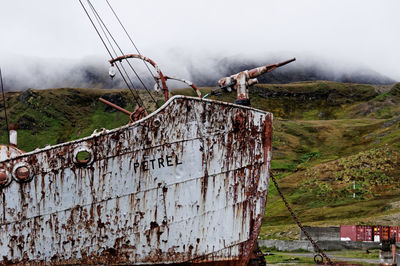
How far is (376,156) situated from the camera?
63.3 meters

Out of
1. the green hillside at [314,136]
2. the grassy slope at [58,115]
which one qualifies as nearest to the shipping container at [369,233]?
the green hillside at [314,136]

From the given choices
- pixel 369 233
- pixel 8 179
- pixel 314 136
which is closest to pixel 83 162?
pixel 8 179

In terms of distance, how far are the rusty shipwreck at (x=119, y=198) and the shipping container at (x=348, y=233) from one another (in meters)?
17.7

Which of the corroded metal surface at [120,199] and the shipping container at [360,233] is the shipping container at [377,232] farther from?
the corroded metal surface at [120,199]

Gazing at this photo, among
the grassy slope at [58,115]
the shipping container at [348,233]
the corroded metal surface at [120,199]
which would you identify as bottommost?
the shipping container at [348,233]

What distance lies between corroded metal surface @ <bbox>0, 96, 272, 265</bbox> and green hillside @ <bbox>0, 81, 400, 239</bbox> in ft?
83.2

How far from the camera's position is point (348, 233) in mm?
25641

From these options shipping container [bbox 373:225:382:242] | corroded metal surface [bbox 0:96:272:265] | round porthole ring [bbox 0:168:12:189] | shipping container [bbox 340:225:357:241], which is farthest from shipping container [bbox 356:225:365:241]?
round porthole ring [bbox 0:168:12:189]

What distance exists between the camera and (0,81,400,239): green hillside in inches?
1909

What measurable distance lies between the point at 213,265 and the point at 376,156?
59.4 m

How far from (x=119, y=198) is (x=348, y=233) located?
783 inches

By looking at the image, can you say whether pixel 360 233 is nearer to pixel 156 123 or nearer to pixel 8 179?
pixel 156 123

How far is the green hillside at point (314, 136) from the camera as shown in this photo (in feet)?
159

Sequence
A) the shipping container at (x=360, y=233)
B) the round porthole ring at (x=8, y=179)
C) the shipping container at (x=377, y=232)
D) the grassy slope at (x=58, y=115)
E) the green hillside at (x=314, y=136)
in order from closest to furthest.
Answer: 1. the round porthole ring at (x=8, y=179)
2. the shipping container at (x=377, y=232)
3. the shipping container at (x=360, y=233)
4. the green hillside at (x=314, y=136)
5. the grassy slope at (x=58, y=115)
